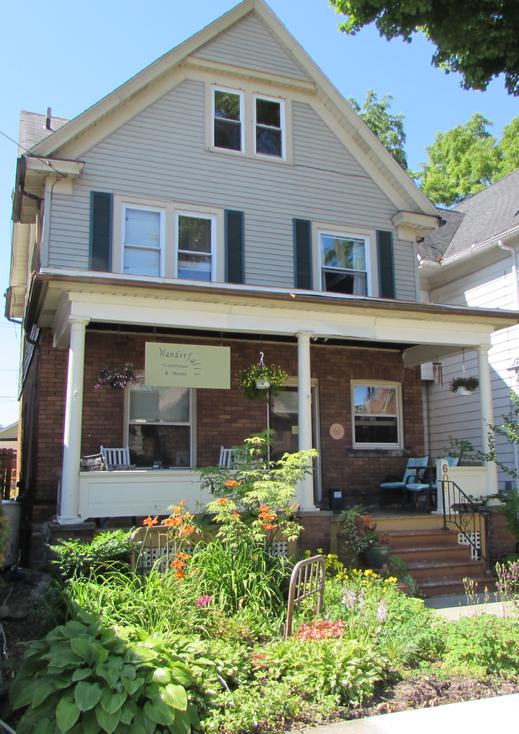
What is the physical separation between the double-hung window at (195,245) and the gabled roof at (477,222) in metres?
5.72

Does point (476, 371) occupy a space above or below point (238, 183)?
below

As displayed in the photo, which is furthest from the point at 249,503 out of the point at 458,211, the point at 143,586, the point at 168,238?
the point at 458,211

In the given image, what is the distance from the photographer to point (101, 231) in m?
11.2

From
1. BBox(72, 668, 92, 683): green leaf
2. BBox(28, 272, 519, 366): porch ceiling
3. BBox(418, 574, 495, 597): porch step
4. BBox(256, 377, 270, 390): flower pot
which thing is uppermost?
BBox(28, 272, 519, 366): porch ceiling

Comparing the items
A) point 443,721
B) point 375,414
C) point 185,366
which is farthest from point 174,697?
point 375,414

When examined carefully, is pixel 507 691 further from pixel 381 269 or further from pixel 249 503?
pixel 381 269

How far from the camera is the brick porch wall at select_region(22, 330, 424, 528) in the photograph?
10359 millimetres

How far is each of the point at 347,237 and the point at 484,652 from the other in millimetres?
8950

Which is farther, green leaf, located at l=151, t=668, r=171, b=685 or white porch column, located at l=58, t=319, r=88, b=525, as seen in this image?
white porch column, located at l=58, t=319, r=88, b=525

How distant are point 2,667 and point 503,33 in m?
7.72

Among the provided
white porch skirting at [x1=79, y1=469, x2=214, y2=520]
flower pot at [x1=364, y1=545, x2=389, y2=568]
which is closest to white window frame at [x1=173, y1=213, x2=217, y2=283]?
white porch skirting at [x1=79, y1=469, x2=214, y2=520]

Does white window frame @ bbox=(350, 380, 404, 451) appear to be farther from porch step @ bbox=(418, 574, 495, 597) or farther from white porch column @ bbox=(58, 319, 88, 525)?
white porch column @ bbox=(58, 319, 88, 525)

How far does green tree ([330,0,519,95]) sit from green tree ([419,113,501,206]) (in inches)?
802

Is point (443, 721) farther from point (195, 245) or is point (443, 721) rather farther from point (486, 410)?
point (195, 245)
